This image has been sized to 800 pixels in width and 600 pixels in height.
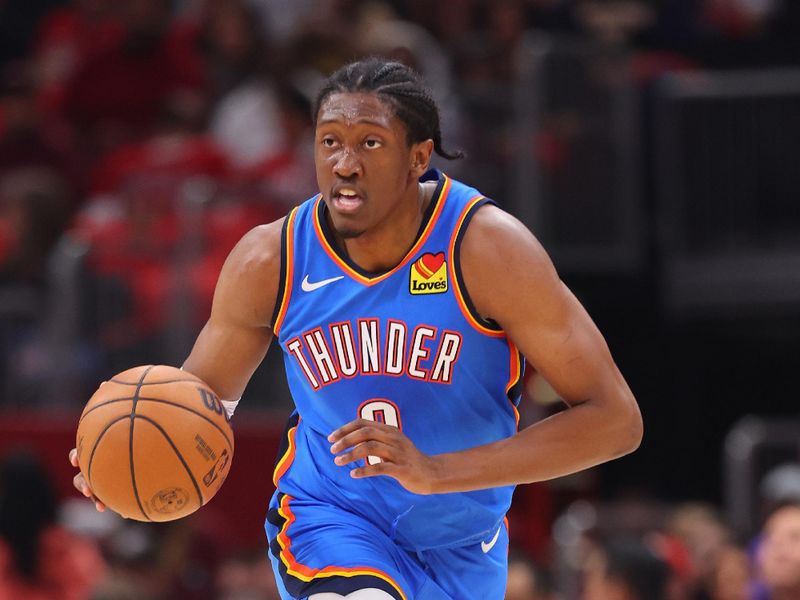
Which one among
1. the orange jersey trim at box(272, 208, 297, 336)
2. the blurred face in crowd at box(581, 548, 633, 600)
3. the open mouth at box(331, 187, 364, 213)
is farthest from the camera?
the blurred face in crowd at box(581, 548, 633, 600)

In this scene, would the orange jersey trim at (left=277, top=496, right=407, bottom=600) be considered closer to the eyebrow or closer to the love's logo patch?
the love's logo patch

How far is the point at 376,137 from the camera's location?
468 cm

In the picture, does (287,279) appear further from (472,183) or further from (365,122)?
(472,183)

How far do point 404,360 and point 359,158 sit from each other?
0.62 m

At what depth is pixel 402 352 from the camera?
4793 millimetres

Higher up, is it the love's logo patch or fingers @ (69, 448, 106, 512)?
the love's logo patch

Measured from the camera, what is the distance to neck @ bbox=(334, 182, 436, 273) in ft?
16.0

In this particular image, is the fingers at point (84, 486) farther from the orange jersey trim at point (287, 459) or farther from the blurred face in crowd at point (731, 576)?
the blurred face in crowd at point (731, 576)

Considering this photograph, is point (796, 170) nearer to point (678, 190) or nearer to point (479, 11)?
point (678, 190)

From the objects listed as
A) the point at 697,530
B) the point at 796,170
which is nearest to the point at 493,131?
the point at 796,170

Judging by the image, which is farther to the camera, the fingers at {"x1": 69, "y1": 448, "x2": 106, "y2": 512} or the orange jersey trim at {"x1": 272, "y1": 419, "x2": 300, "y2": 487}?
the orange jersey trim at {"x1": 272, "y1": 419, "x2": 300, "y2": 487}

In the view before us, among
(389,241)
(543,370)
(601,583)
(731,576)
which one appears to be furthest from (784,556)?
(389,241)

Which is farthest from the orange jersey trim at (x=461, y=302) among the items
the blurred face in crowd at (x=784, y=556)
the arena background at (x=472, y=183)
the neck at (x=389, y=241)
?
the arena background at (x=472, y=183)

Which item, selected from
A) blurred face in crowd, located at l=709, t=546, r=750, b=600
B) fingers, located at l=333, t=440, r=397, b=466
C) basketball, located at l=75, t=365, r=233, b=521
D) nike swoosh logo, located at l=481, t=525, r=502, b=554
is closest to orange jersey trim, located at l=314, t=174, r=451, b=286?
basketball, located at l=75, t=365, r=233, b=521
